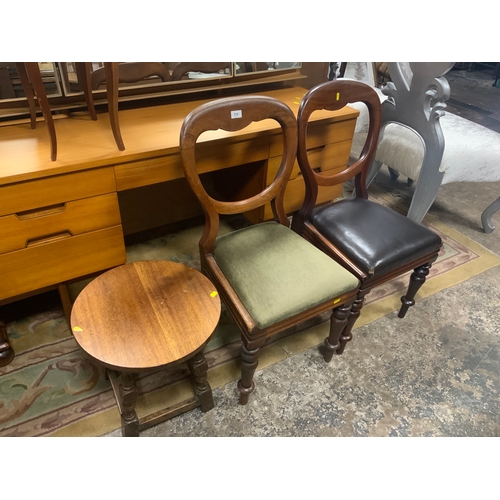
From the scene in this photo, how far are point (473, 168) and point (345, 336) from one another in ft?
4.10

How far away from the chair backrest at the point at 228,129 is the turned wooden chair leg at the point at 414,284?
68cm

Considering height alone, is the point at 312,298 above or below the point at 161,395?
above

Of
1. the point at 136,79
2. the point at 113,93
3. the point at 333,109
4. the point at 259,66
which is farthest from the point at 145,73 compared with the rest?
the point at 333,109

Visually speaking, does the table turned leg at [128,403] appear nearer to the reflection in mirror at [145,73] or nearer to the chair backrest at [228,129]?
the chair backrest at [228,129]

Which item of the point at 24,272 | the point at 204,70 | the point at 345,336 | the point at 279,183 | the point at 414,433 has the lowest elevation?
the point at 414,433

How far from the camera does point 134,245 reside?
6.77ft

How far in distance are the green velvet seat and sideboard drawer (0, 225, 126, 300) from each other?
417mm

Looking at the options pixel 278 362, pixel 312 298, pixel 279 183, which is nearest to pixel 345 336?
pixel 278 362

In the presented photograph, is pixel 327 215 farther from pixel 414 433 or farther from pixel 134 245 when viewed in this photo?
pixel 134 245

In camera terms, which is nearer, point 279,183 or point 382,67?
point 279,183

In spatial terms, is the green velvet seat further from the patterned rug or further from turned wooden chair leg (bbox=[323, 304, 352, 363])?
the patterned rug

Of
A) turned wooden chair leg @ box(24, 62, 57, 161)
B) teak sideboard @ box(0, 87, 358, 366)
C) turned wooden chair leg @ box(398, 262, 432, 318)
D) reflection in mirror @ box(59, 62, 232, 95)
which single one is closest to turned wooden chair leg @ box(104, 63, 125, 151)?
teak sideboard @ box(0, 87, 358, 366)

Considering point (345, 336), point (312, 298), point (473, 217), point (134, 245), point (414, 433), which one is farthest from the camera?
point (473, 217)

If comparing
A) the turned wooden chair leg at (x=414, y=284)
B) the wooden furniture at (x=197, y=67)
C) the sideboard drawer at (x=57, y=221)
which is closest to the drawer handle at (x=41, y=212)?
the sideboard drawer at (x=57, y=221)
